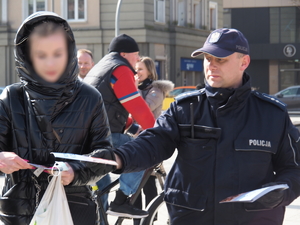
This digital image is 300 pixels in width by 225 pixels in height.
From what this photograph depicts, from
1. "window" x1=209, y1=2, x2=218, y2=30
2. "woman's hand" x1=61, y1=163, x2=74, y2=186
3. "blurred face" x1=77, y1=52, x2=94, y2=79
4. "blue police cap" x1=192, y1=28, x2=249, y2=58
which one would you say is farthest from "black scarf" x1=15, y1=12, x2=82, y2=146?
"window" x1=209, y1=2, x2=218, y2=30

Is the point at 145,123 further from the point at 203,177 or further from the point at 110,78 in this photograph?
the point at 203,177

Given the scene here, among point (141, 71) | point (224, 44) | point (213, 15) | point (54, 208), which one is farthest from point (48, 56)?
point (213, 15)

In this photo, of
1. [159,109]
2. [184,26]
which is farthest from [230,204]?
[184,26]

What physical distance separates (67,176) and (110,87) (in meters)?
2.47

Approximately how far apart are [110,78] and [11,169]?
253 centimetres

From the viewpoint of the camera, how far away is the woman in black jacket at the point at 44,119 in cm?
312

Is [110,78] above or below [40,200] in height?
above

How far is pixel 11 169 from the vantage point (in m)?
2.92

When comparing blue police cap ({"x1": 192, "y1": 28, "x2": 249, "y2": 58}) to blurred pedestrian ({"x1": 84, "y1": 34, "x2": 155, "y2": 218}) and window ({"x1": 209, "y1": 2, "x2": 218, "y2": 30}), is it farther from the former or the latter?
window ({"x1": 209, "y1": 2, "x2": 218, "y2": 30})

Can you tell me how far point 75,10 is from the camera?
36.2 metres

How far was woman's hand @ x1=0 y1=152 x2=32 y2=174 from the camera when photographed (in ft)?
9.53

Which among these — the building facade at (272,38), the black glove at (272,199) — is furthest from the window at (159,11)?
the black glove at (272,199)

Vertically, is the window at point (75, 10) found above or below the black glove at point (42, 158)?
above

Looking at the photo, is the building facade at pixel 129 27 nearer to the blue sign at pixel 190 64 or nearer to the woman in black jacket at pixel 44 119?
the blue sign at pixel 190 64
